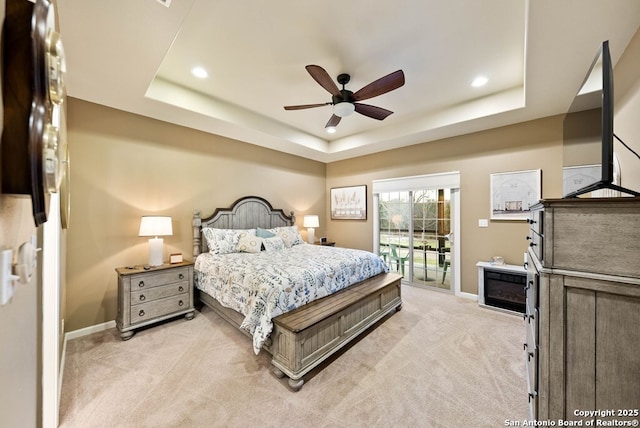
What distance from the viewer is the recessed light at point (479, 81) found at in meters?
2.95

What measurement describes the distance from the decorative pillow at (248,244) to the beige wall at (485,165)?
2.90 m

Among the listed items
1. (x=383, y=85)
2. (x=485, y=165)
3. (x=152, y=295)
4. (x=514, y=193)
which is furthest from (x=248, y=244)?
(x=514, y=193)

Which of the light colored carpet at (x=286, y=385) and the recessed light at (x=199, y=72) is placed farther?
the recessed light at (x=199, y=72)

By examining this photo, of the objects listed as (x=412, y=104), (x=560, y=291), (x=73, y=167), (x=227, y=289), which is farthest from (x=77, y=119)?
(x=560, y=291)

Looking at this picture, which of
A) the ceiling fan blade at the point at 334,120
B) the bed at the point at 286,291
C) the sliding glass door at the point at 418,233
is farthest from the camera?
the sliding glass door at the point at 418,233

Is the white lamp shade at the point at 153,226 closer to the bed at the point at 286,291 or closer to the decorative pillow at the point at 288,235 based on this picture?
the bed at the point at 286,291

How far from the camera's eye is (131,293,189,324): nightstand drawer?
2732mm

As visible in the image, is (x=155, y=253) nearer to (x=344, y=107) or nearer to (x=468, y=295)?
(x=344, y=107)

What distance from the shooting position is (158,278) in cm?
291

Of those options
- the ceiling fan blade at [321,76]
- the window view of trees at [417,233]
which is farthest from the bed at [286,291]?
the ceiling fan blade at [321,76]

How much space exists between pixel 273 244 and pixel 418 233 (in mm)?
2642

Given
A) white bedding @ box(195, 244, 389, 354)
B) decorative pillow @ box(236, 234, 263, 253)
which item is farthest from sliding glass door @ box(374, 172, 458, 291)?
decorative pillow @ box(236, 234, 263, 253)

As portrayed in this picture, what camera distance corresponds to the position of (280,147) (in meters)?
4.73

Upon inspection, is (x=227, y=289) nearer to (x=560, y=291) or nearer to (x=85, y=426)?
(x=85, y=426)
